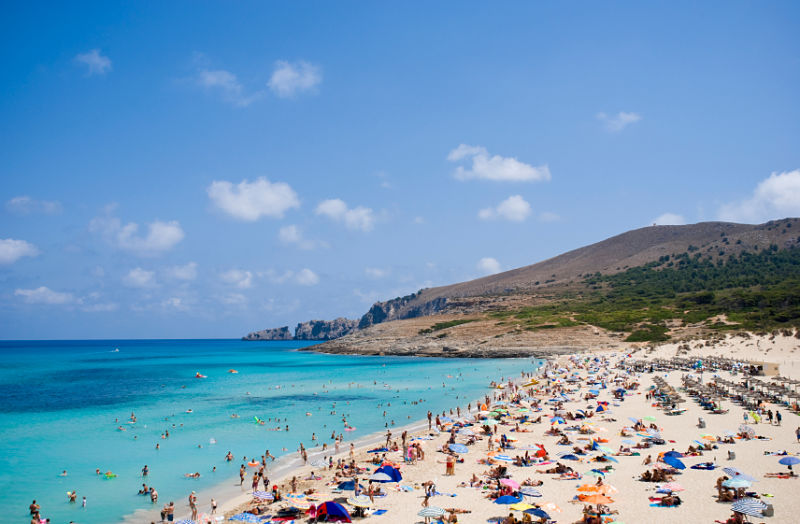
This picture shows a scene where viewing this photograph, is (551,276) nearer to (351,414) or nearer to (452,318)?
(452,318)

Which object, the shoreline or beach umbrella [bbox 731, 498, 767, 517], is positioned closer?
beach umbrella [bbox 731, 498, 767, 517]

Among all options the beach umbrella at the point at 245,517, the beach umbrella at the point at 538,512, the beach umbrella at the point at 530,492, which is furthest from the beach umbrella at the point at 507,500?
the beach umbrella at the point at 245,517

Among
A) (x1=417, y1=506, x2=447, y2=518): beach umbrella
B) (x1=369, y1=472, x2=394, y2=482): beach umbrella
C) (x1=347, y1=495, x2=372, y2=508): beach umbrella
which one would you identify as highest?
(x1=417, y1=506, x2=447, y2=518): beach umbrella

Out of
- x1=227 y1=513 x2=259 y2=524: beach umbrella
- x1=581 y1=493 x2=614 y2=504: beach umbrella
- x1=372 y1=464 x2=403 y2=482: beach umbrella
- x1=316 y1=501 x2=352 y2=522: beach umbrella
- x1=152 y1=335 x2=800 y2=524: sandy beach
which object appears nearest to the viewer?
x1=581 y1=493 x2=614 y2=504: beach umbrella

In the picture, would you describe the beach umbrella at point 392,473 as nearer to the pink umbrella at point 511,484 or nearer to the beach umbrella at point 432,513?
the pink umbrella at point 511,484

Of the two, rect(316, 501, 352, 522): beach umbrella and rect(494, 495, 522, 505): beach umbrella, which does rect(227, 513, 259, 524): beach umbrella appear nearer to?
rect(316, 501, 352, 522): beach umbrella

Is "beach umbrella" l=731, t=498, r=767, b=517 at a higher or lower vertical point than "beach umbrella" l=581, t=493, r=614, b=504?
higher

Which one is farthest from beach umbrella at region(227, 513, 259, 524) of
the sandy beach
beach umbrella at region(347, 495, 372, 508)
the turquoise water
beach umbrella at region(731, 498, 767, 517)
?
beach umbrella at region(731, 498, 767, 517)
